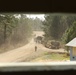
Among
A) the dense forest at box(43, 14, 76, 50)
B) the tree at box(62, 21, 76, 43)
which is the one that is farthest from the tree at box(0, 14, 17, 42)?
the tree at box(62, 21, 76, 43)

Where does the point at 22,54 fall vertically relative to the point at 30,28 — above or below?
below

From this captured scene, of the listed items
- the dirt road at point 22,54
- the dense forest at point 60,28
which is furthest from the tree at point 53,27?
the dirt road at point 22,54

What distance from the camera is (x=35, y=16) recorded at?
40.7 inches

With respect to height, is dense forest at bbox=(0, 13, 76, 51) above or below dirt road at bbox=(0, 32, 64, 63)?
above

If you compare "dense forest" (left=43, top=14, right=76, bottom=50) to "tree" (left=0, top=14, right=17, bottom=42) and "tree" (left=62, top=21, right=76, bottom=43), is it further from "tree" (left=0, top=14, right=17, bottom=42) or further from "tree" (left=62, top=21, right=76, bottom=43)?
"tree" (left=0, top=14, right=17, bottom=42)

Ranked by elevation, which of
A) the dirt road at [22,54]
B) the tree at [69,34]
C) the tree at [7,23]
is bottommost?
the dirt road at [22,54]

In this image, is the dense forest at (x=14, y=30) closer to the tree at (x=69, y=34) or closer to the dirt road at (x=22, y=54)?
the dirt road at (x=22, y=54)

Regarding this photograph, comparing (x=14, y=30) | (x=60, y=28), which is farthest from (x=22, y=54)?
(x=60, y=28)

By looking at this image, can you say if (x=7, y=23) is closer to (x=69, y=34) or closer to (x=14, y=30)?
(x=14, y=30)

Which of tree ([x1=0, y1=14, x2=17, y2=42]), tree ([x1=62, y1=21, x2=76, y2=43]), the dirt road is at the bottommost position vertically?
the dirt road

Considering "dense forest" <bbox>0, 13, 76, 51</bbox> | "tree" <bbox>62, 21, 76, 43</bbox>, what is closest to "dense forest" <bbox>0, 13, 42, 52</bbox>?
"dense forest" <bbox>0, 13, 76, 51</bbox>

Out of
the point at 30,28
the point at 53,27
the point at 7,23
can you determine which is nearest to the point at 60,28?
the point at 53,27
